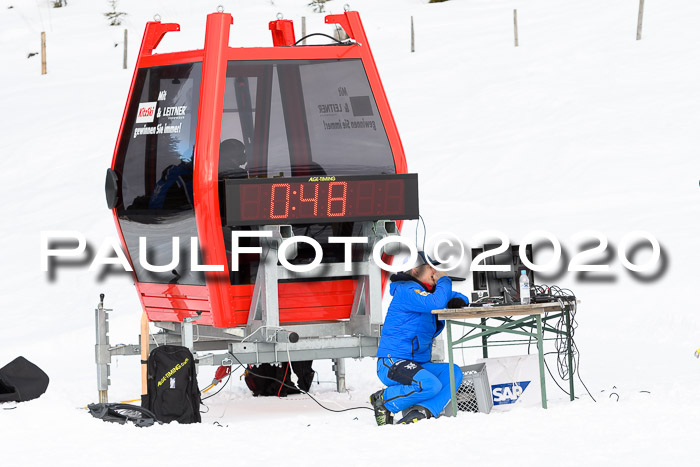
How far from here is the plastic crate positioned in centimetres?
780

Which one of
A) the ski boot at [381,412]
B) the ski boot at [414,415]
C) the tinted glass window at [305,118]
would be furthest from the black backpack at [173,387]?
the tinted glass window at [305,118]

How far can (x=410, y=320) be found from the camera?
25.3 ft

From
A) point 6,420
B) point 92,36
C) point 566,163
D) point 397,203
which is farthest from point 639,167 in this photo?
point 92,36

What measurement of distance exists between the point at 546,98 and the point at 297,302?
1457 cm

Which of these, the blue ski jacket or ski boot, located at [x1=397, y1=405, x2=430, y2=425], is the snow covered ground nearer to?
ski boot, located at [x1=397, y1=405, x2=430, y2=425]

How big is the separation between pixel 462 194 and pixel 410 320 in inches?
429

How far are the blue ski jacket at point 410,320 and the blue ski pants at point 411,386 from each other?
0.28 feet

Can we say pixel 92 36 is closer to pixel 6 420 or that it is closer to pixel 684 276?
pixel 684 276

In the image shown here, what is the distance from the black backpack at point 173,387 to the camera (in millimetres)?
7859

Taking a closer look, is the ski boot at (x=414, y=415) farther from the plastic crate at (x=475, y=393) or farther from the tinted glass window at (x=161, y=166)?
the tinted glass window at (x=161, y=166)

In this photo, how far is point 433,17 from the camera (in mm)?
29984

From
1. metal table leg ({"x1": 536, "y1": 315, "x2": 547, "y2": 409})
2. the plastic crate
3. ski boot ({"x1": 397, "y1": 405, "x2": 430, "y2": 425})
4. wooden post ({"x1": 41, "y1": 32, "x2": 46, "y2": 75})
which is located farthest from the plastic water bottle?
wooden post ({"x1": 41, "y1": 32, "x2": 46, "y2": 75})

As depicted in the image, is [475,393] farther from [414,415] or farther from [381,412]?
[381,412]

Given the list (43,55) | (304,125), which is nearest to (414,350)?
(304,125)
